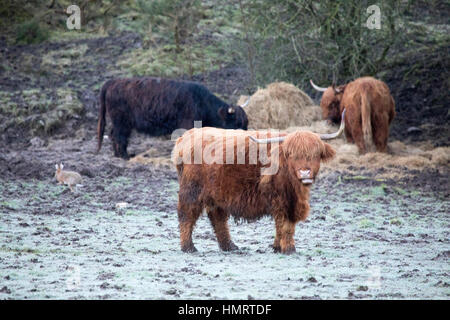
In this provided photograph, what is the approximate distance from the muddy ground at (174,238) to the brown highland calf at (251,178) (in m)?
0.32

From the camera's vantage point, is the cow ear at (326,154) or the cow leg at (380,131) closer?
the cow ear at (326,154)

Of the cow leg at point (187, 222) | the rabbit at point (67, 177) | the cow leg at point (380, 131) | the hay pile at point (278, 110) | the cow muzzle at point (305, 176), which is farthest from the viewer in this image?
the hay pile at point (278, 110)

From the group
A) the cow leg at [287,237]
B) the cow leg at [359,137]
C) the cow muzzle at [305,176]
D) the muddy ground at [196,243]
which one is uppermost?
the cow muzzle at [305,176]

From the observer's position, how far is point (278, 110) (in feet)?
39.2

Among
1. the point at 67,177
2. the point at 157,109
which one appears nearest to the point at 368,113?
the point at 157,109

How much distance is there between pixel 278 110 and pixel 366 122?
5.31 ft

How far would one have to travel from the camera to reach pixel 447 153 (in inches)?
418

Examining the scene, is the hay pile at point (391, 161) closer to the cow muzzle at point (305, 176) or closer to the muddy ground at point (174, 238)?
the muddy ground at point (174, 238)

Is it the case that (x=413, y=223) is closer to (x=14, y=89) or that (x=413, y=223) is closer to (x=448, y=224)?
(x=448, y=224)

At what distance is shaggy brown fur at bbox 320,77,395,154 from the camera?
11.0 m

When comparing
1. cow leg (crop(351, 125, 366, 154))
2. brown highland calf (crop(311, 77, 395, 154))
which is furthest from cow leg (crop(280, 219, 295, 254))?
cow leg (crop(351, 125, 366, 154))

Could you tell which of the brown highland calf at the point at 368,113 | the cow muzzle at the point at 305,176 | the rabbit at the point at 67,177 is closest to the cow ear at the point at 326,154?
the cow muzzle at the point at 305,176

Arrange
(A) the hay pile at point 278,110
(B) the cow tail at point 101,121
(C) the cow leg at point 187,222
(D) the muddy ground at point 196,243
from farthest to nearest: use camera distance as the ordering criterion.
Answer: (A) the hay pile at point 278,110
(B) the cow tail at point 101,121
(C) the cow leg at point 187,222
(D) the muddy ground at point 196,243

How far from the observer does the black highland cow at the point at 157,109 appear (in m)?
11.5
